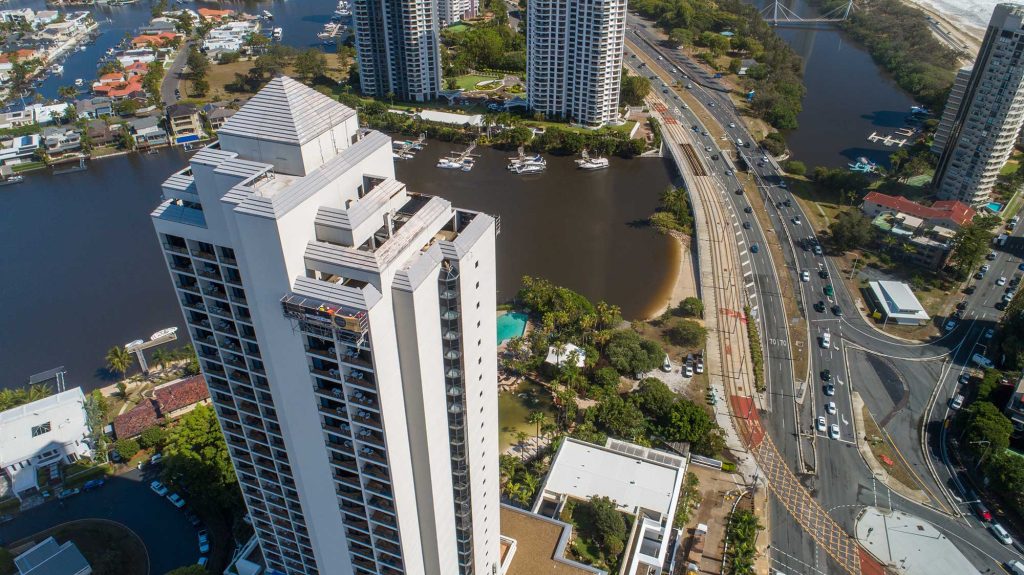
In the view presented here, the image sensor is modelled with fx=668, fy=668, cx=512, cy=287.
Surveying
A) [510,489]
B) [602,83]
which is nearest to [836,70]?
[602,83]

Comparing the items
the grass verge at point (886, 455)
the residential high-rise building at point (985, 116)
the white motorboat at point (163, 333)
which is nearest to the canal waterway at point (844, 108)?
the residential high-rise building at point (985, 116)

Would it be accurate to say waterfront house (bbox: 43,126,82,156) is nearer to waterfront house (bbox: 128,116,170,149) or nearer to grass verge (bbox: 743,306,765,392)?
waterfront house (bbox: 128,116,170,149)

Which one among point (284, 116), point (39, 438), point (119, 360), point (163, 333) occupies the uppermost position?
point (284, 116)

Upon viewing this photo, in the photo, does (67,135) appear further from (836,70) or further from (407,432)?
(836,70)

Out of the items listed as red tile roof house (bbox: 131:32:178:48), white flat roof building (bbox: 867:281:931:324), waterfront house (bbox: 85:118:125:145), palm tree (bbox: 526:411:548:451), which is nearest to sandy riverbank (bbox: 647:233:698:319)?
white flat roof building (bbox: 867:281:931:324)

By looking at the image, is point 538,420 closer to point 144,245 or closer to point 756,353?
point 756,353

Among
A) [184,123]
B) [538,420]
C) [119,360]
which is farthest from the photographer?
[184,123]

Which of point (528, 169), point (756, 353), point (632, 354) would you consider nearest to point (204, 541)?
point (632, 354)

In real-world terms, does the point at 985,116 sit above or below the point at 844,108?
above

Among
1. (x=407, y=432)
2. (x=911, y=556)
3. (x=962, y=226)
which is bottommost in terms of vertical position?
(x=911, y=556)
